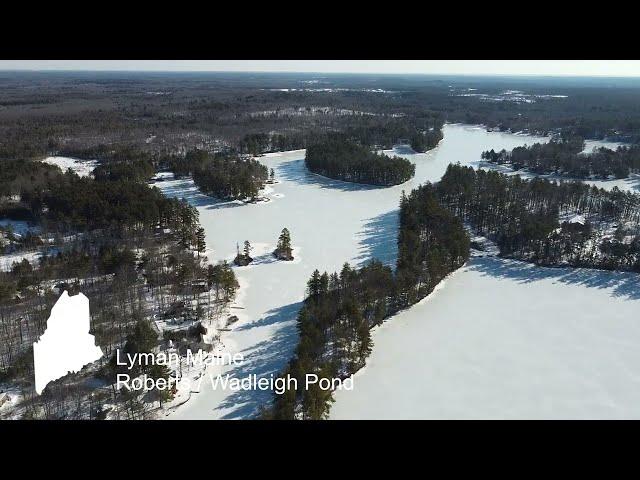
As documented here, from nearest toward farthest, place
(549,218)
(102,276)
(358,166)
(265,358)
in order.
→ (265,358) → (102,276) → (549,218) → (358,166)

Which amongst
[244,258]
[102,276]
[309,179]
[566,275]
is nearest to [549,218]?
[566,275]

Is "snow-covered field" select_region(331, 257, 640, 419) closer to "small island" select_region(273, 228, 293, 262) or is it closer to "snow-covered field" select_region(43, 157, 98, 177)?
"small island" select_region(273, 228, 293, 262)

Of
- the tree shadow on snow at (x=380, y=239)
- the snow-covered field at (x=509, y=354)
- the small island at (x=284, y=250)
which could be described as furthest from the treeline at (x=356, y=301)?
the small island at (x=284, y=250)

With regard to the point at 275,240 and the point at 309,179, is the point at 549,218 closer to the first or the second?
the point at 275,240

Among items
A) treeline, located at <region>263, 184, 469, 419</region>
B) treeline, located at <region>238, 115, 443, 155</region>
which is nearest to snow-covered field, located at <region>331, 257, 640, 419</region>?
treeline, located at <region>263, 184, 469, 419</region>

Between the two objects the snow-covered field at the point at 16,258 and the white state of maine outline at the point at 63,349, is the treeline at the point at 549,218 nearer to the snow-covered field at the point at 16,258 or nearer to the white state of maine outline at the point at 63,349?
the white state of maine outline at the point at 63,349

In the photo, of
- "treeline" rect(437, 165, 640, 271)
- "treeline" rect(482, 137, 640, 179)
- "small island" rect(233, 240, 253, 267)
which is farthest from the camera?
"treeline" rect(482, 137, 640, 179)
